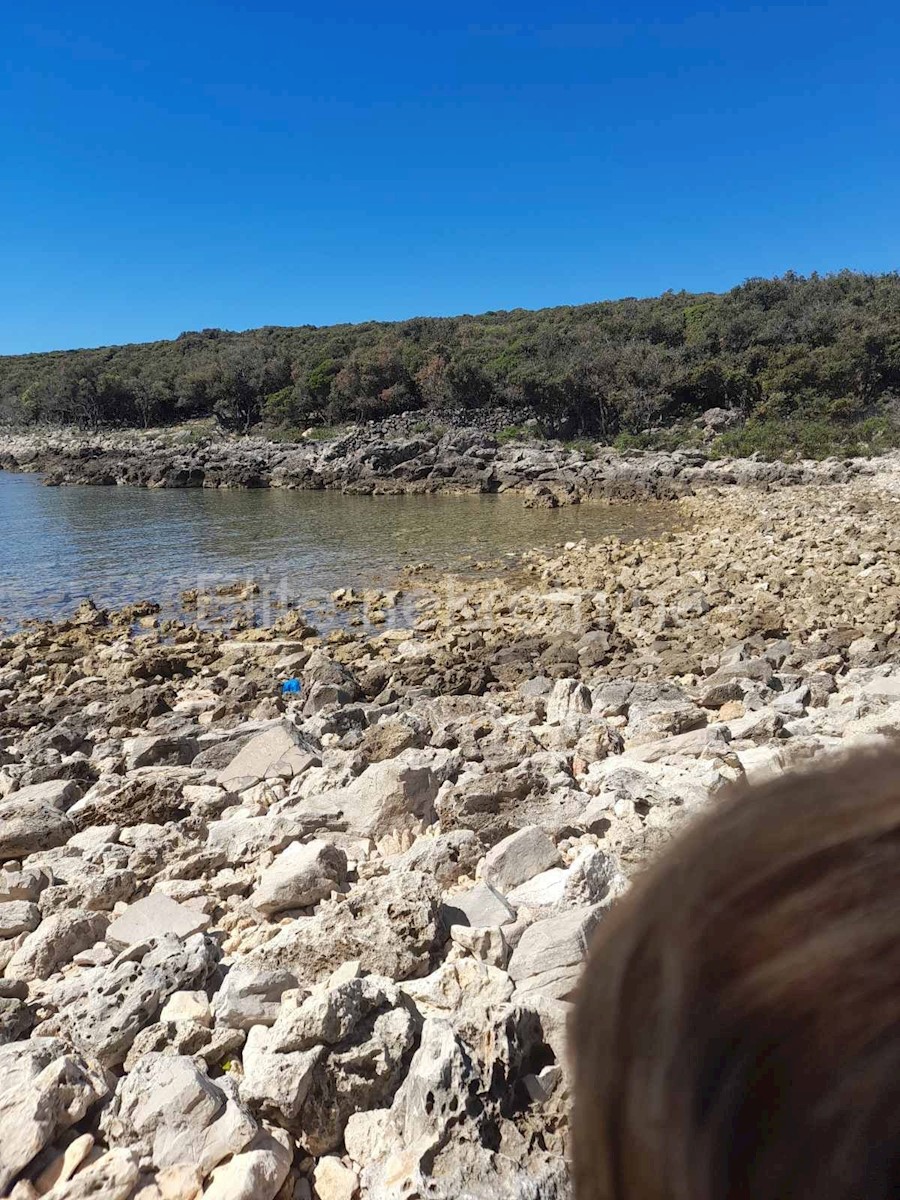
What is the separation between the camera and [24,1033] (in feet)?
9.08

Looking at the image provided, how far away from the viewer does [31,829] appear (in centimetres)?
453

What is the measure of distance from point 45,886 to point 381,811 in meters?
1.73

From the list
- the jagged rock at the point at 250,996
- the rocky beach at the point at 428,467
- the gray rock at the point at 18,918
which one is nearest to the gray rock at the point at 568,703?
the jagged rock at the point at 250,996

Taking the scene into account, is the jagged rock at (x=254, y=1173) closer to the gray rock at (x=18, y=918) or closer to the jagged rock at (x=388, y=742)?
the gray rock at (x=18, y=918)

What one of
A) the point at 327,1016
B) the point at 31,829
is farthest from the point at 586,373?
the point at 327,1016

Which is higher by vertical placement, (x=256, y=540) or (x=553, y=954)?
(x=553, y=954)

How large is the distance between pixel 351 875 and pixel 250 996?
1148 mm

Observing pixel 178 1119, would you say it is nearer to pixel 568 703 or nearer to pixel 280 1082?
pixel 280 1082

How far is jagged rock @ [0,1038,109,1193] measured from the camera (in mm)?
2104

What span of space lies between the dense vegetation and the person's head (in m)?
34.5

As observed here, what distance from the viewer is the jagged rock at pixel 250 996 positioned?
259cm

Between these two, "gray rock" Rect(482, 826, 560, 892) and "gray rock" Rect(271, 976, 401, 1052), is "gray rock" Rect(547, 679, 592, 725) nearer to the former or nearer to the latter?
"gray rock" Rect(482, 826, 560, 892)

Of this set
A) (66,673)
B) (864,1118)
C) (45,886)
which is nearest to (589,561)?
(66,673)

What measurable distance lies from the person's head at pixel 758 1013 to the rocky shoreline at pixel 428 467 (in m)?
28.0
